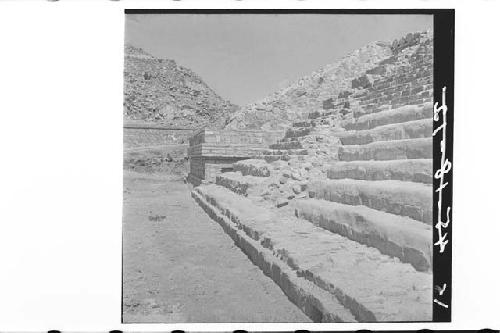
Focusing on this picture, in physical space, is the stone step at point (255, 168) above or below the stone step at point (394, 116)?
below

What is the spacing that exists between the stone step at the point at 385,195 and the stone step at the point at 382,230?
0.08 meters

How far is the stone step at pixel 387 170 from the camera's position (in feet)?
15.1

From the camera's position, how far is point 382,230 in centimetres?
439

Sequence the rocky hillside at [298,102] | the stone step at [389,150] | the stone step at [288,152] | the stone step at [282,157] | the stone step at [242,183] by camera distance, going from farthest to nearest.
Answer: the rocky hillside at [298,102] → the stone step at [288,152] → the stone step at [282,157] → the stone step at [242,183] → the stone step at [389,150]

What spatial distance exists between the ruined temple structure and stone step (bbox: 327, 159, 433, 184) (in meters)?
0.01

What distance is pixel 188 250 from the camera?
18.6ft

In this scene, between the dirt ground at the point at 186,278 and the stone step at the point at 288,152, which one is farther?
the stone step at the point at 288,152

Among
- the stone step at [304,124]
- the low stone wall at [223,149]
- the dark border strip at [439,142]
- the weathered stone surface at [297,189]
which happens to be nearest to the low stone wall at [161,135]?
the low stone wall at [223,149]

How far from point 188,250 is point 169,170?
7.03 metres

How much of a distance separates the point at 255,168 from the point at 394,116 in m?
3.78

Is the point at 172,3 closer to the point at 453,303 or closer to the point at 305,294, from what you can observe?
the point at 305,294

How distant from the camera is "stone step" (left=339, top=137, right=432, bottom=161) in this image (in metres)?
4.83

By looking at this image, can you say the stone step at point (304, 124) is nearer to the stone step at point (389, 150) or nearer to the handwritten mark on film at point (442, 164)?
the stone step at point (389, 150)

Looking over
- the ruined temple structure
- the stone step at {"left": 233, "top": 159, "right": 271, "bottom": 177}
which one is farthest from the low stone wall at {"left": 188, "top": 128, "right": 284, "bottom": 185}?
the ruined temple structure
